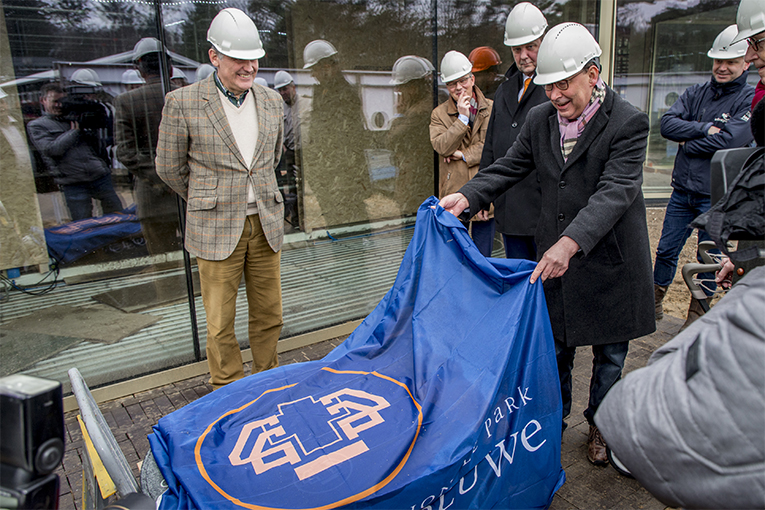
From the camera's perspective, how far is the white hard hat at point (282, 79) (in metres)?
3.81

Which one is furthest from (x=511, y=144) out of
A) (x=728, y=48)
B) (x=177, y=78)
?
(x=177, y=78)

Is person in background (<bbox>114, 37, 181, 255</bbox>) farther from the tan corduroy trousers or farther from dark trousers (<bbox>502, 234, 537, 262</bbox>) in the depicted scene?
dark trousers (<bbox>502, 234, 537, 262</bbox>)

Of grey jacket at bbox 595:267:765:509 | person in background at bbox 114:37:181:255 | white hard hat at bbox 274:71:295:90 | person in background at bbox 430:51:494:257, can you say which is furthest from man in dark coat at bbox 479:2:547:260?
grey jacket at bbox 595:267:765:509

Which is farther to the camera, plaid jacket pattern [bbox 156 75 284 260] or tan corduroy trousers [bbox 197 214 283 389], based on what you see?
tan corduroy trousers [bbox 197 214 283 389]

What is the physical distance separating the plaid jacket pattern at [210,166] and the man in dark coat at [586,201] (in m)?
1.11

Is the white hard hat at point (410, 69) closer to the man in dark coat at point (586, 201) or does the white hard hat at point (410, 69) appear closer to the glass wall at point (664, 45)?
the man in dark coat at point (586, 201)

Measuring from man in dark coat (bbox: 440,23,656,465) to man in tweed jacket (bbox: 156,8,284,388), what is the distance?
1.12 metres

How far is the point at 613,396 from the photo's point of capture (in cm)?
96

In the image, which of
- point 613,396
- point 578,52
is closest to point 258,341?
point 578,52

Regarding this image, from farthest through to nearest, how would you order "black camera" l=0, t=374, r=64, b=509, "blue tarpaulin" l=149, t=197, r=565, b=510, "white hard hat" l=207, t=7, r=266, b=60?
"white hard hat" l=207, t=7, r=266, b=60 → "blue tarpaulin" l=149, t=197, r=565, b=510 → "black camera" l=0, t=374, r=64, b=509

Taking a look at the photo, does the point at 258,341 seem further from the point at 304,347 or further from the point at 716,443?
the point at 716,443

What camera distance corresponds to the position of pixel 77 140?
10.2ft

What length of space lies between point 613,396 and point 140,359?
10.8 feet

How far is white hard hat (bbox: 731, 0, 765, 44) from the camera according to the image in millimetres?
2359
